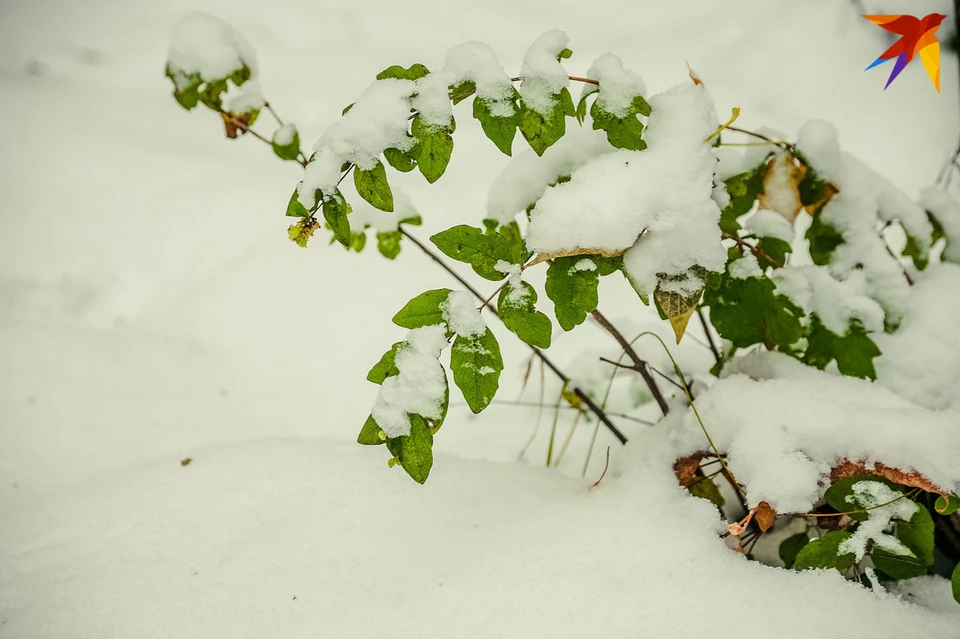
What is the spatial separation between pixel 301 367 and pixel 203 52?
704mm

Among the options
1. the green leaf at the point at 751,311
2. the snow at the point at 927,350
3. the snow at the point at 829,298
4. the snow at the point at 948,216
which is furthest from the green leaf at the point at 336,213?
the snow at the point at 948,216

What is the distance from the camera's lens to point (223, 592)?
68cm

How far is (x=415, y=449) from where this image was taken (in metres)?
0.57

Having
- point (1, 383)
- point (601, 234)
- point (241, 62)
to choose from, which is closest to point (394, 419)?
point (601, 234)

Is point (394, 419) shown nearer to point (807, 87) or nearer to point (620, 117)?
point (620, 117)

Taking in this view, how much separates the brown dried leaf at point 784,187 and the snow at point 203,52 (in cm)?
85

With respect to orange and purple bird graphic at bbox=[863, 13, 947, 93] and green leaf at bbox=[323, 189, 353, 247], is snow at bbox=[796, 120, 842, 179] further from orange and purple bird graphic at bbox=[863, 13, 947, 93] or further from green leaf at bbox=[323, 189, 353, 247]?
green leaf at bbox=[323, 189, 353, 247]

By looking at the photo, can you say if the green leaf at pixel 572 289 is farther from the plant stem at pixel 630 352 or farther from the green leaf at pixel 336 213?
the green leaf at pixel 336 213

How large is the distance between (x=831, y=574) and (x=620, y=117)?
58cm

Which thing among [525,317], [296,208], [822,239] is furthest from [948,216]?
[296,208]

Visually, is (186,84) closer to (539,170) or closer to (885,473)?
(539,170)

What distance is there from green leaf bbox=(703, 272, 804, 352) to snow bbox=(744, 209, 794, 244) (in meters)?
0.09

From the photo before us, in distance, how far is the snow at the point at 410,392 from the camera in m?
0.57

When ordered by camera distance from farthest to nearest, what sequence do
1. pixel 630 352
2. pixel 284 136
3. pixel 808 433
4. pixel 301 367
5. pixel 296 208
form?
1. pixel 301 367
2. pixel 284 136
3. pixel 630 352
4. pixel 808 433
5. pixel 296 208
